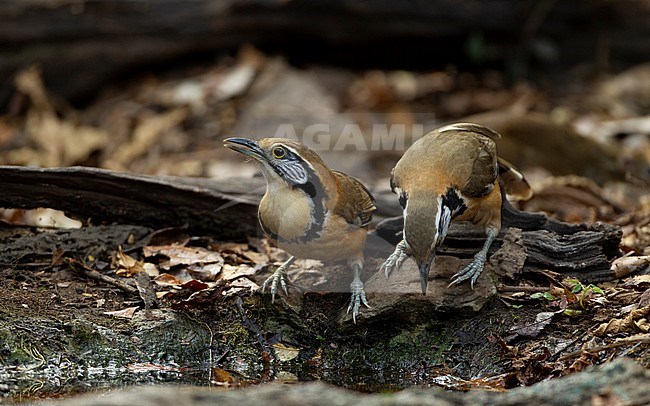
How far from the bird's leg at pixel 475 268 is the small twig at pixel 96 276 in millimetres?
2309

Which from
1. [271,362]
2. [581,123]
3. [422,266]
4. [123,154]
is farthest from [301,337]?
[581,123]

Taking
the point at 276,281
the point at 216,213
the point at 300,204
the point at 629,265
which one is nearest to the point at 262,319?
the point at 276,281

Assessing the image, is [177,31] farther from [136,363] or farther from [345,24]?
[136,363]

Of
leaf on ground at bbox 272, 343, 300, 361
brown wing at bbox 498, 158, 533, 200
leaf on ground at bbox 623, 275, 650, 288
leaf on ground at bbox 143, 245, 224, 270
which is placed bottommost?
leaf on ground at bbox 272, 343, 300, 361

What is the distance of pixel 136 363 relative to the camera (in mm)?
5531

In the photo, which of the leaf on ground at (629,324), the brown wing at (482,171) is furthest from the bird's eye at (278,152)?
the leaf on ground at (629,324)

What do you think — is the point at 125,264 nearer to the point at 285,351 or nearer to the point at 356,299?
the point at 285,351

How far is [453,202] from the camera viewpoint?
5.68 m

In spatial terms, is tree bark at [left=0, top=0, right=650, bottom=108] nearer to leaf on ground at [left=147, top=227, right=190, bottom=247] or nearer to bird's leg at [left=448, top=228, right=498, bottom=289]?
leaf on ground at [left=147, top=227, right=190, bottom=247]

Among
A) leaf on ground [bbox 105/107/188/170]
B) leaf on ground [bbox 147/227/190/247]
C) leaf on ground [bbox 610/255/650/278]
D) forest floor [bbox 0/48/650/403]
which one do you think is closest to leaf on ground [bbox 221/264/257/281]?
forest floor [bbox 0/48/650/403]

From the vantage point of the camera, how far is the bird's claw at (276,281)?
592cm

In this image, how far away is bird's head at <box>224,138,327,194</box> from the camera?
5684mm

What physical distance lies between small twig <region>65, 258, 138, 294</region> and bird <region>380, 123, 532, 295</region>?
6.07 ft

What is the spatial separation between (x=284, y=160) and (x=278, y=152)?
7 cm
